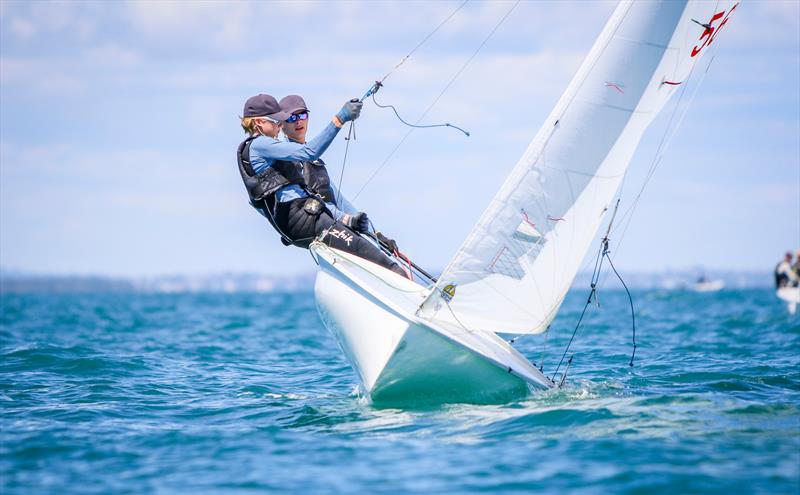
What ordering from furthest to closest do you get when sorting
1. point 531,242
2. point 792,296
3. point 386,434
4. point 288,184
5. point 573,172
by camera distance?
point 792,296
point 288,184
point 531,242
point 573,172
point 386,434

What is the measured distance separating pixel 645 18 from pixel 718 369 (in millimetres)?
4936

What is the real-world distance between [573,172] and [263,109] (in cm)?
291

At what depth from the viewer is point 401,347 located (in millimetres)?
7223

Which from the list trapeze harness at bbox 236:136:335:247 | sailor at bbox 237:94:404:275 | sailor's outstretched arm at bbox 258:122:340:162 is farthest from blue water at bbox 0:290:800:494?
sailor's outstretched arm at bbox 258:122:340:162

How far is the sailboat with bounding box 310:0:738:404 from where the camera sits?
7.35 metres

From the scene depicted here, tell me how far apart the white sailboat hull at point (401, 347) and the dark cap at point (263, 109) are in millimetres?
1298

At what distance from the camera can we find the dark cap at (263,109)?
8164 mm

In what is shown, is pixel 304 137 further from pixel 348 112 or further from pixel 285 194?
pixel 348 112

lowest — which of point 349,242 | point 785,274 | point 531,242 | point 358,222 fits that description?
point 531,242

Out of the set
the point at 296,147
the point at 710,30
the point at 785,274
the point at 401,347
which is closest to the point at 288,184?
the point at 296,147

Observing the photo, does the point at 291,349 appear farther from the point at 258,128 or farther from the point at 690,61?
the point at 690,61

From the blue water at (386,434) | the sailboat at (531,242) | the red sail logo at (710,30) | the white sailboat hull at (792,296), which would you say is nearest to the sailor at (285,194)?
the sailboat at (531,242)

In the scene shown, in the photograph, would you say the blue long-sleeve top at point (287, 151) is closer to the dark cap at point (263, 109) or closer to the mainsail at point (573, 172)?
the dark cap at point (263, 109)

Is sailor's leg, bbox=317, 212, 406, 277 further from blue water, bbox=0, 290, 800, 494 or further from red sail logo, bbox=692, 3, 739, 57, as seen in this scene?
red sail logo, bbox=692, 3, 739, 57
